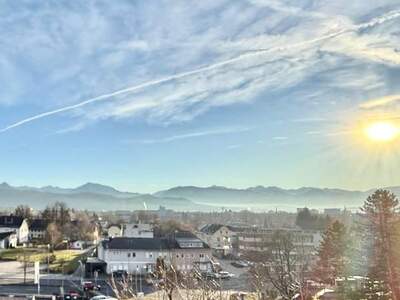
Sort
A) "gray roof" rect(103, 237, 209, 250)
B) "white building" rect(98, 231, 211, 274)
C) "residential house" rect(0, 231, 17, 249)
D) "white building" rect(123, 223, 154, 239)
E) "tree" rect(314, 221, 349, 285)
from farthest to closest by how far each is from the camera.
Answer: "residential house" rect(0, 231, 17, 249) < "white building" rect(123, 223, 154, 239) < "gray roof" rect(103, 237, 209, 250) < "white building" rect(98, 231, 211, 274) < "tree" rect(314, 221, 349, 285)

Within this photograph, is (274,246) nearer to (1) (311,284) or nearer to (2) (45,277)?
(1) (311,284)

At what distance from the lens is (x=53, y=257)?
31.5 m

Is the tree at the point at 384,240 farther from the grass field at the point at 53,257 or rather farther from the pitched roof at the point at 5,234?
the pitched roof at the point at 5,234

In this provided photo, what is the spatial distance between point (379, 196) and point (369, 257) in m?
1.69

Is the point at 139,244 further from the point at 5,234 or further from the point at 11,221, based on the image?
the point at 11,221

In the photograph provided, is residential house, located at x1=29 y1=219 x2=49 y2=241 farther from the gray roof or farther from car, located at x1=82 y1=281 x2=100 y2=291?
car, located at x1=82 y1=281 x2=100 y2=291

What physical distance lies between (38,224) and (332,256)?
125 ft

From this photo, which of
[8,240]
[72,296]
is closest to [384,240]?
[72,296]

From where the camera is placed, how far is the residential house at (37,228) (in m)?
45.5

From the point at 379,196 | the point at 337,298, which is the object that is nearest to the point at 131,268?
the point at 337,298

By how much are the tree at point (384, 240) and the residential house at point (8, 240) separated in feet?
112

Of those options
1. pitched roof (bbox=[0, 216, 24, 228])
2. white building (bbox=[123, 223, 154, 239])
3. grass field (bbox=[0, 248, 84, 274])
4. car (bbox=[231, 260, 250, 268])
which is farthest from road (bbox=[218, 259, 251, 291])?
pitched roof (bbox=[0, 216, 24, 228])

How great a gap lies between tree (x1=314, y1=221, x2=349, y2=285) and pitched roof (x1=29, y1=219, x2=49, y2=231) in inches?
1416

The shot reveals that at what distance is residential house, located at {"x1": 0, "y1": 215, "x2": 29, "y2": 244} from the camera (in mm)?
43306
